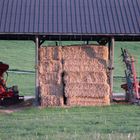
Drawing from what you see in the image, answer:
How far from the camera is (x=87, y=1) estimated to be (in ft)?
76.1

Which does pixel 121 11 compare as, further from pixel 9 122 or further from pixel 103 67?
pixel 9 122

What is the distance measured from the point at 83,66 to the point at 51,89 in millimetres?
1450

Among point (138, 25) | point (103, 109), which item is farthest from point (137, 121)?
point (138, 25)

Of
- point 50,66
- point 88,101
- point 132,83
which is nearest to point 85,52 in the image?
point 50,66

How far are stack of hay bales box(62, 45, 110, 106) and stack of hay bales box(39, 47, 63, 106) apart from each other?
0.23 m

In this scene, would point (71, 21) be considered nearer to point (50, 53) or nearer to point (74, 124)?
point (50, 53)

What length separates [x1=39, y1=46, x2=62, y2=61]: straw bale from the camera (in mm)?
21016

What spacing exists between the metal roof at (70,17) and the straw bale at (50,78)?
1.46 m

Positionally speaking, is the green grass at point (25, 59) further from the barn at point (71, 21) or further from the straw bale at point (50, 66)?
the straw bale at point (50, 66)

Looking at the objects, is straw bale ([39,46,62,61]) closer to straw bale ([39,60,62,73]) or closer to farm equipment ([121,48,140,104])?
straw bale ([39,60,62,73])

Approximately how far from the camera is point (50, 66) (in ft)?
68.7

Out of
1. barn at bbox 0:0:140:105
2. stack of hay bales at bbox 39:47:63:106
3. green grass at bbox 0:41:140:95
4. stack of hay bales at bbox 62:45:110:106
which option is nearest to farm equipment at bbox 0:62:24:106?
barn at bbox 0:0:140:105

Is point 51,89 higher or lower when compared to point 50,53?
lower

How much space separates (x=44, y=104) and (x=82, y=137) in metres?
8.84
